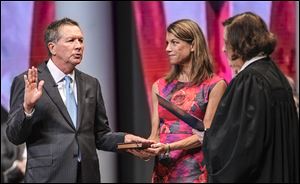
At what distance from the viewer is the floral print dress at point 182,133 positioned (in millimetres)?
3254

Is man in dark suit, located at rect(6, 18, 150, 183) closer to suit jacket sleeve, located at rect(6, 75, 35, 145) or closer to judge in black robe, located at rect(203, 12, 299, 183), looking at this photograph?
suit jacket sleeve, located at rect(6, 75, 35, 145)

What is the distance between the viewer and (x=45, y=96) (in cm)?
305

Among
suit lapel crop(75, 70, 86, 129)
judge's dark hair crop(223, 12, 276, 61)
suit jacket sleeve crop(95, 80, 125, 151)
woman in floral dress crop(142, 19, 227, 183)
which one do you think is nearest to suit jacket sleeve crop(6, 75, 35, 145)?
suit lapel crop(75, 70, 86, 129)

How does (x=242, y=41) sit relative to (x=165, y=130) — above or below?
above

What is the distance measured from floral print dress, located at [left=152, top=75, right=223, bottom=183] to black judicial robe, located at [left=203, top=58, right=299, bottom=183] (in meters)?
0.53

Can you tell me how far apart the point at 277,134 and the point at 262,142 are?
0.08 m

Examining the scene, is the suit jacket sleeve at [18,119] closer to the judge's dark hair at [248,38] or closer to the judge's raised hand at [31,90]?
the judge's raised hand at [31,90]

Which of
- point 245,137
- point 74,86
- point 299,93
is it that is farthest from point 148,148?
point 299,93

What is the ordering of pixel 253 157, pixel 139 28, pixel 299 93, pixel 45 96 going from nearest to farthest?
pixel 253 157, pixel 45 96, pixel 299 93, pixel 139 28

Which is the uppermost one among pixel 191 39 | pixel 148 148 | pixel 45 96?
pixel 191 39

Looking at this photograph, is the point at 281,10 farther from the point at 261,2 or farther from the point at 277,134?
the point at 277,134

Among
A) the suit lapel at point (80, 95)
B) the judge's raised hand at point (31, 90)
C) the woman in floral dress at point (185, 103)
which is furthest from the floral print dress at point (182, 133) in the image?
the judge's raised hand at point (31, 90)

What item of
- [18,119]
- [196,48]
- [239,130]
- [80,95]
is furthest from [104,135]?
[239,130]

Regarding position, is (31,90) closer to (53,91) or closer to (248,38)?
(53,91)
